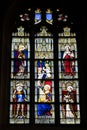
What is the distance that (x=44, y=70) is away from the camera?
10609 mm

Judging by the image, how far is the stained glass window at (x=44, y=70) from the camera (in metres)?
10.2

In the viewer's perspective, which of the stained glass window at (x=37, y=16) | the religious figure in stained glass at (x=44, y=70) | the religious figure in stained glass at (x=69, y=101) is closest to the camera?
the religious figure in stained glass at (x=69, y=101)

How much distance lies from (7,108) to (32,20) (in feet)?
7.06

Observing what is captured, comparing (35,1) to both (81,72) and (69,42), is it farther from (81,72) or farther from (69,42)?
(81,72)

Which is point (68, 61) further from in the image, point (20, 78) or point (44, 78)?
point (20, 78)

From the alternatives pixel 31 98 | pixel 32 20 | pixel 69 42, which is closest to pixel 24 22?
pixel 32 20

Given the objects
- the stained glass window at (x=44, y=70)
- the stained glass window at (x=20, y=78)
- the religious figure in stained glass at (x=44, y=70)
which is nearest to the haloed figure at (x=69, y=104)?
the stained glass window at (x=44, y=70)

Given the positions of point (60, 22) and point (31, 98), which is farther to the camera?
point (60, 22)

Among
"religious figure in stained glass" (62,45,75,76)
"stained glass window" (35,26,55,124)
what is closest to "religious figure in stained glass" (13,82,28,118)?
"stained glass window" (35,26,55,124)

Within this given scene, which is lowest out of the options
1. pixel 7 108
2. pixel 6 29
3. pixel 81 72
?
pixel 7 108

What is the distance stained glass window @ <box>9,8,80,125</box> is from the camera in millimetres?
10227

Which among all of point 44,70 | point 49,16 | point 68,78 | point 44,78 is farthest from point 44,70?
point 49,16

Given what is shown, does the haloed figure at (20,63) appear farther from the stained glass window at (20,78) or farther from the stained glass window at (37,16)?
the stained glass window at (37,16)

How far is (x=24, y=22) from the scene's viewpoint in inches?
437
